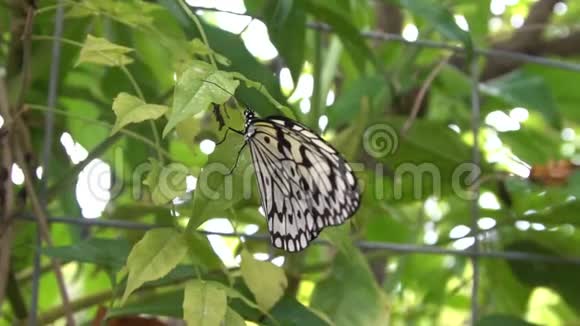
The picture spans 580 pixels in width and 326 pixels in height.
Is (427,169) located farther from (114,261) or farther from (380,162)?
(114,261)

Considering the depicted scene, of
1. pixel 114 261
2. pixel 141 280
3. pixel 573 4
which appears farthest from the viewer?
pixel 573 4

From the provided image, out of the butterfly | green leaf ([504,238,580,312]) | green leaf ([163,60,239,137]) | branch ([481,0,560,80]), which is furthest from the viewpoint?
branch ([481,0,560,80])

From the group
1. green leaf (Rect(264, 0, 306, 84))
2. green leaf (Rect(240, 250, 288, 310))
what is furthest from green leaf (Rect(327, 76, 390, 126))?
green leaf (Rect(240, 250, 288, 310))

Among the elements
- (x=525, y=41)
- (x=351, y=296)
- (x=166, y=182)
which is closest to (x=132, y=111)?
(x=166, y=182)

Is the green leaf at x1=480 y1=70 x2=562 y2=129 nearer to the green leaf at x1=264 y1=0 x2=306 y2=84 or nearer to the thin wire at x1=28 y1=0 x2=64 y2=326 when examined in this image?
the green leaf at x1=264 y1=0 x2=306 y2=84

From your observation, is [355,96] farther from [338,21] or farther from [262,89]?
[262,89]

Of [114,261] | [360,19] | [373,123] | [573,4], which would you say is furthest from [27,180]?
[573,4]
